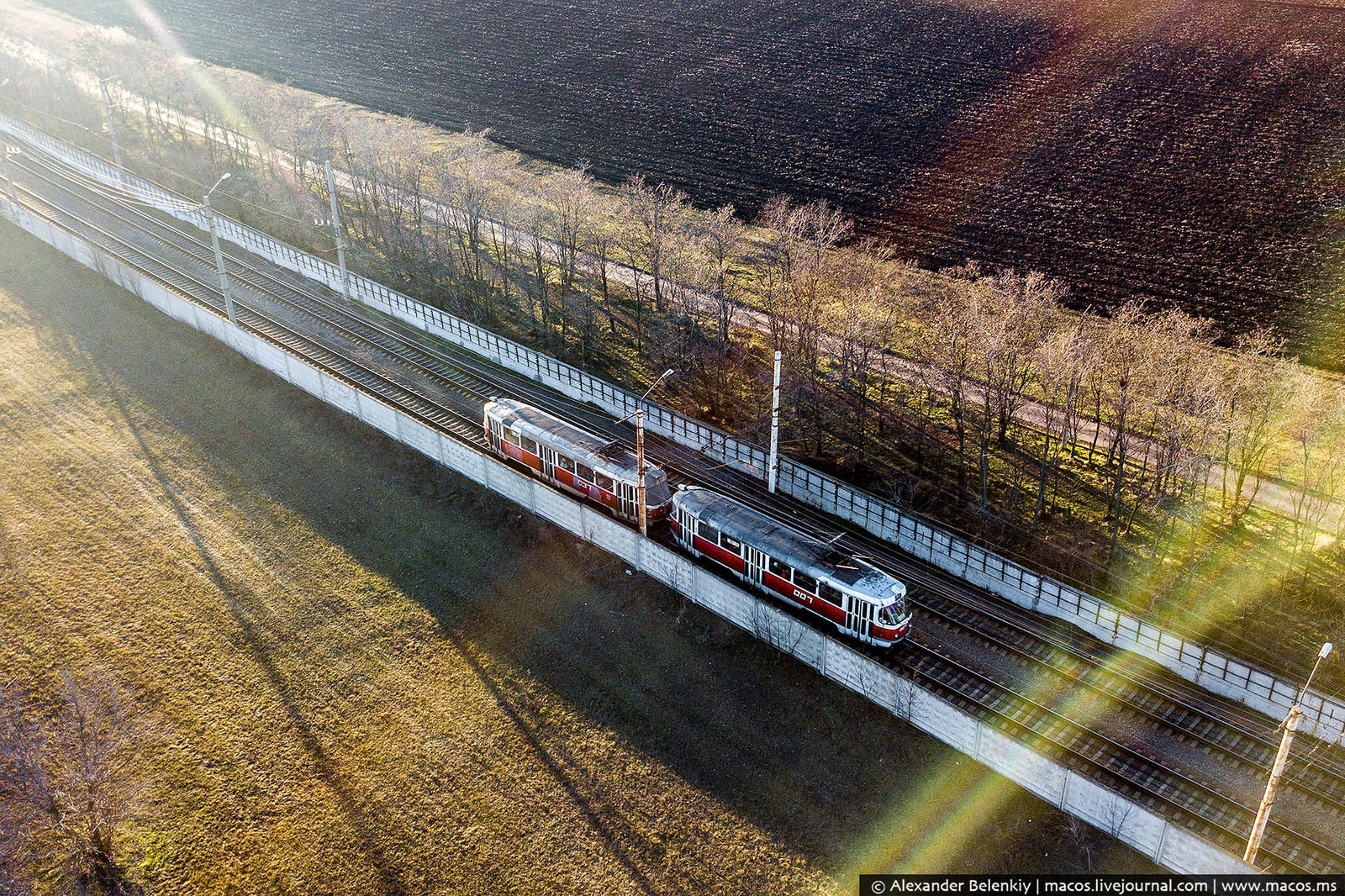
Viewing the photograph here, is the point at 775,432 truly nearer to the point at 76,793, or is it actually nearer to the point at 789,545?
the point at 789,545

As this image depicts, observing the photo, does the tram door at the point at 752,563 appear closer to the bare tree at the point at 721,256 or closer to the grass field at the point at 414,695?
the grass field at the point at 414,695

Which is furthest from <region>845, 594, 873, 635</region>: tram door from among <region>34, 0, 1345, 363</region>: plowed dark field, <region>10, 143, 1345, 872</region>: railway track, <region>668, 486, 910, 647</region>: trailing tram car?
<region>34, 0, 1345, 363</region>: plowed dark field

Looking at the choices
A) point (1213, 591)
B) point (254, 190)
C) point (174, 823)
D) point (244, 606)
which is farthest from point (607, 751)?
point (254, 190)

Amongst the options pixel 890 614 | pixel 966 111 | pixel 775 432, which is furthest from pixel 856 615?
pixel 966 111

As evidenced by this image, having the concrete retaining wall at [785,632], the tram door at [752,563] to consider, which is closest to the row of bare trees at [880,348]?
the tram door at [752,563]

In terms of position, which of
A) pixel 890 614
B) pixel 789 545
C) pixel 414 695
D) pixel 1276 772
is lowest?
pixel 414 695

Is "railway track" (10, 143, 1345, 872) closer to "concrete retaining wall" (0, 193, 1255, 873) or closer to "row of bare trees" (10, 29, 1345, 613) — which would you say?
"concrete retaining wall" (0, 193, 1255, 873)
